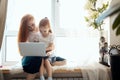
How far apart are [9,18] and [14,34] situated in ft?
0.93

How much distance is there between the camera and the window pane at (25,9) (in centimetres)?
283

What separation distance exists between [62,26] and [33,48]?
2.65 feet

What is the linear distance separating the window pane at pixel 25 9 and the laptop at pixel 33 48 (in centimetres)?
61

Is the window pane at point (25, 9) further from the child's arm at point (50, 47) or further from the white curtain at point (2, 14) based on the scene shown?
the child's arm at point (50, 47)

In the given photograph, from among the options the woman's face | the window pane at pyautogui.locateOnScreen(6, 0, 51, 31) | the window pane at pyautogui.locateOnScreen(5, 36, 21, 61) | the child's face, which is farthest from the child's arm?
the window pane at pyautogui.locateOnScreen(5, 36, 21, 61)

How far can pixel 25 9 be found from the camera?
9.68 ft

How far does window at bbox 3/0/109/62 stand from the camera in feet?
9.18

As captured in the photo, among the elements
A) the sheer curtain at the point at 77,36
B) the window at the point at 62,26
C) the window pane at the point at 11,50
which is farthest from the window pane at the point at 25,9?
the sheer curtain at the point at 77,36

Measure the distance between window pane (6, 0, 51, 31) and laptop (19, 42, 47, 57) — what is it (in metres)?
0.61

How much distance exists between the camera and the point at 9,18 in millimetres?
2791

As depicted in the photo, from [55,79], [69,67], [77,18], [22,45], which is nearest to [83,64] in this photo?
[69,67]

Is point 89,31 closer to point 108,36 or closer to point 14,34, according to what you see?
point 108,36

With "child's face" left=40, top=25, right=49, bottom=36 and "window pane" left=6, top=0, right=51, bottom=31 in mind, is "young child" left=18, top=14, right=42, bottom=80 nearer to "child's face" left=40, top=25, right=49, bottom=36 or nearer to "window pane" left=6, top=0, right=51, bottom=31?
"child's face" left=40, top=25, right=49, bottom=36

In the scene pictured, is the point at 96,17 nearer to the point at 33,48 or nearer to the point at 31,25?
the point at 31,25
